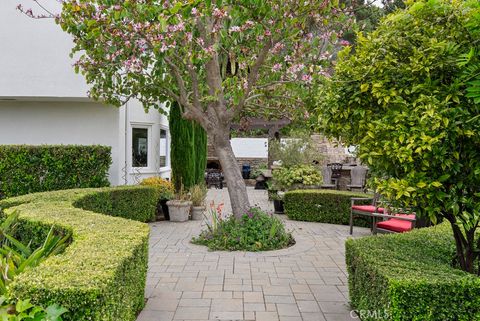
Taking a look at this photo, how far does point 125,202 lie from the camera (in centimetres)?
768

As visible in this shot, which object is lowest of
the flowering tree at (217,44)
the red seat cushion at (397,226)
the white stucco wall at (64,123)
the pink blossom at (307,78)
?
the red seat cushion at (397,226)

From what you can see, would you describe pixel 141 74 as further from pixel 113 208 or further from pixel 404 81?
pixel 404 81

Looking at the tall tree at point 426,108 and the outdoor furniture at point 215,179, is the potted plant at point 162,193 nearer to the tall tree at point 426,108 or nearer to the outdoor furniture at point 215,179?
the tall tree at point 426,108

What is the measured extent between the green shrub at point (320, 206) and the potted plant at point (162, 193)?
2.84 m

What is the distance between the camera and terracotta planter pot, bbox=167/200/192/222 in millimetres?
9047

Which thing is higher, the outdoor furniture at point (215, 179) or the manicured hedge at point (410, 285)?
the manicured hedge at point (410, 285)

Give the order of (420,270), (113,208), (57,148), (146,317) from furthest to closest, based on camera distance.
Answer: (57,148) < (113,208) < (146,317) < (420,270)

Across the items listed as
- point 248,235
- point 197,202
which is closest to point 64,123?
point 197,202

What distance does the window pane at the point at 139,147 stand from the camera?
34.3 feet

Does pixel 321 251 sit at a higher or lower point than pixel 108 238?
lower

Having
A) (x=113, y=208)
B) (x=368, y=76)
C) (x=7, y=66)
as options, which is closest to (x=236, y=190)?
(x=113, y=208)

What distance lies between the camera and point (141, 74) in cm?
682

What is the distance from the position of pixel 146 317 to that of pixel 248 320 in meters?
0.95

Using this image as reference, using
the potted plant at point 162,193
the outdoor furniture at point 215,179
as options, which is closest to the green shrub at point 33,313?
the potted plant at point 162,193
